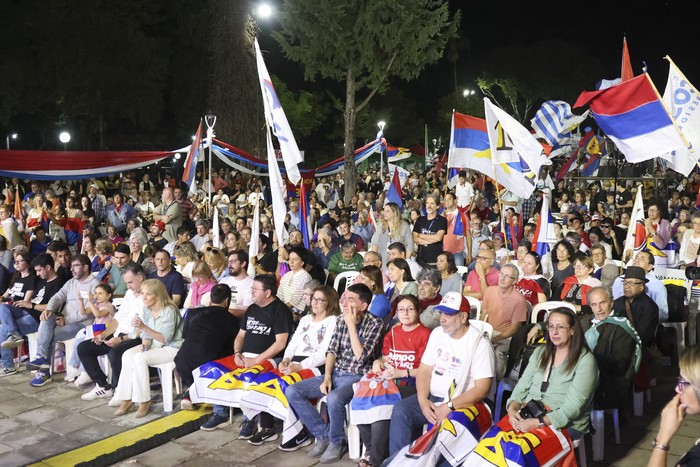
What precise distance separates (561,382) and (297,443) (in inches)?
89.5

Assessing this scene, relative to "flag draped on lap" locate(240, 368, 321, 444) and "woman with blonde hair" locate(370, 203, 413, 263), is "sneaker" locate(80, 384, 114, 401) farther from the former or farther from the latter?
"woman with blonde hair" locate(370, 203, 413, 263)

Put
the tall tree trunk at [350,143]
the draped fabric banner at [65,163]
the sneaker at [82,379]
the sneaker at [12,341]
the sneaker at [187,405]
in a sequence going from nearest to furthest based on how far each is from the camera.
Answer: the sneaker at [187,405] < the sneaker at [82,379] < the sneaker at [12,341] < the draped fabric banner at [65,163] < the tall tree trunk at [350,143]

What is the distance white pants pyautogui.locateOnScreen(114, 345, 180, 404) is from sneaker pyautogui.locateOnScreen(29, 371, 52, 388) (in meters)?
1.42

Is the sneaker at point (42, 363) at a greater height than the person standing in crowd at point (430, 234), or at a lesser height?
lesser

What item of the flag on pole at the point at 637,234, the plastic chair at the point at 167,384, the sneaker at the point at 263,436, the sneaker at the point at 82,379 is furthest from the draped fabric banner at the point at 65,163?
the flag on pole at the point at 637,234

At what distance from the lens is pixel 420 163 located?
157 ft

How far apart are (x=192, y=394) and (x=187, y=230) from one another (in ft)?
15.7

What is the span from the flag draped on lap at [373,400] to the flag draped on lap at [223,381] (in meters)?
1.10

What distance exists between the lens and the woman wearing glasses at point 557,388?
4.77 meters

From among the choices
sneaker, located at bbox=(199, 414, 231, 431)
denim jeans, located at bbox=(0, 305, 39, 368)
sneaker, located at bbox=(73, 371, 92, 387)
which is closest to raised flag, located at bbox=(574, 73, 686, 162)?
sneaker, located at bbox=(199, 414, 231, 431)

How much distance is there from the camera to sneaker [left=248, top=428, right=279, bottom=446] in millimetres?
6012

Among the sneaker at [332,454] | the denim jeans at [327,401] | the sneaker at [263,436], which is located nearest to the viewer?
the sneaker at [332,454]

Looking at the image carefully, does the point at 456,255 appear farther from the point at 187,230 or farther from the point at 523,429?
the point at 523,429

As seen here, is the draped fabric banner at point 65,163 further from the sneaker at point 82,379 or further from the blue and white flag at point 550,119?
the blue and white flag at point 550,119
